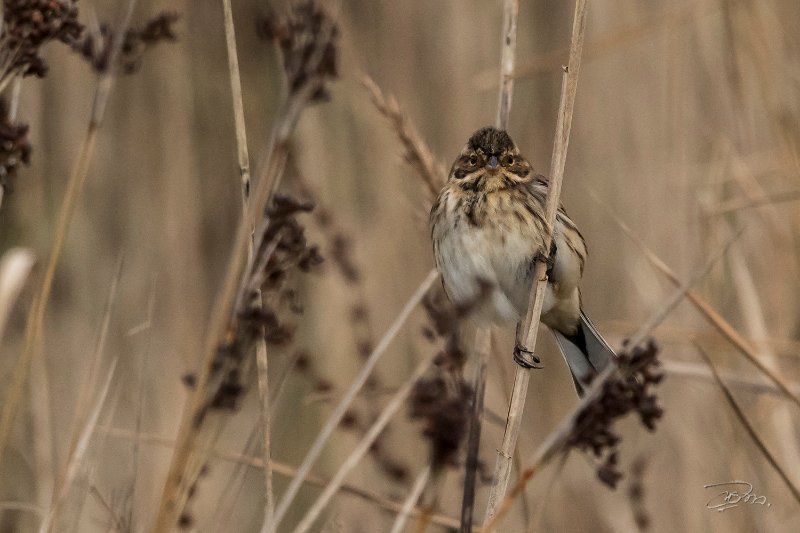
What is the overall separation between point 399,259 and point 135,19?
1.27 meters


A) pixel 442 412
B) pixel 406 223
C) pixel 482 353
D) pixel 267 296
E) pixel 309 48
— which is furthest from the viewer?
pixel 406 223

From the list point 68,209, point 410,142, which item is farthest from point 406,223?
point 68,209

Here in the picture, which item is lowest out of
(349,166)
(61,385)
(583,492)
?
(583,492)

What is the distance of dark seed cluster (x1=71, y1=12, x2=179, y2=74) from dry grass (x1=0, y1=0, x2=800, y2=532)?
0.94 meters

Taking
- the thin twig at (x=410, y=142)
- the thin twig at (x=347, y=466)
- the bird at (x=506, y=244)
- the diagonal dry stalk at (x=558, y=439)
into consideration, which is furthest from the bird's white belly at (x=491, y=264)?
the diagonal dry stalk at (x=558, y=439)

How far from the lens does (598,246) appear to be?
436 cm

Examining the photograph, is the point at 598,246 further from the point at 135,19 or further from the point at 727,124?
the point at 135,19

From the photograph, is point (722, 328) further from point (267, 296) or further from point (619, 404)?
point (267, 296)

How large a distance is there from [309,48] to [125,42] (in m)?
0.75

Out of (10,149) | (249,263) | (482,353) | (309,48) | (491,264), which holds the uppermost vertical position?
(309,48)

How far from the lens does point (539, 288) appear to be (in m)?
2.28

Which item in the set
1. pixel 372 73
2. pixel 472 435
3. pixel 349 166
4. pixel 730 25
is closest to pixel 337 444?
pixel 349 166

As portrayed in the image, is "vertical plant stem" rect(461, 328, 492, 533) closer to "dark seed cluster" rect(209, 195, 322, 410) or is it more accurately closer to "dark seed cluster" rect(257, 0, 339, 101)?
"dark seed cluster" rect(209, 195, 322, 410)
